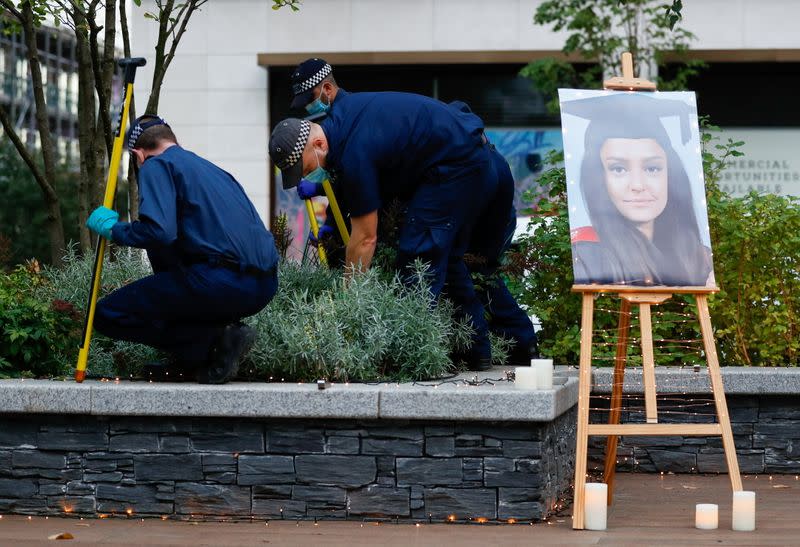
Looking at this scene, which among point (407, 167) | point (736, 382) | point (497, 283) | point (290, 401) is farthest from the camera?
point (497, 283)

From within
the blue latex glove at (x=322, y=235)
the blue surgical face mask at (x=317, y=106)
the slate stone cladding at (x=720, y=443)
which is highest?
the blue surgical face mask at (x=317, y=106)

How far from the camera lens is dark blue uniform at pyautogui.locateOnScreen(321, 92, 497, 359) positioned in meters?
7.07

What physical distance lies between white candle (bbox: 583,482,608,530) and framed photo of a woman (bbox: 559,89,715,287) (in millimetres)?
927

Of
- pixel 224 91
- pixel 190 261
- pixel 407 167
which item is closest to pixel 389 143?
pixel 407 167

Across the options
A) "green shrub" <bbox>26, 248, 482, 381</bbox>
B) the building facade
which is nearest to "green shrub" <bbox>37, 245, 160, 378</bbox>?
"green shrub" <bbox>26, 248, 482, 381</bbox>

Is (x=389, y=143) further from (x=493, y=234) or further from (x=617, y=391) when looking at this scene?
(x=617, y=391)

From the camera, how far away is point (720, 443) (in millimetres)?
7965

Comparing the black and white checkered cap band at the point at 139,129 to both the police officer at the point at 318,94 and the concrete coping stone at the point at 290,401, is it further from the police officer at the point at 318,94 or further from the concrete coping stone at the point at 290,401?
the police officer at the point at 318,94

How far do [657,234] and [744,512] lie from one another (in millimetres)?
1321

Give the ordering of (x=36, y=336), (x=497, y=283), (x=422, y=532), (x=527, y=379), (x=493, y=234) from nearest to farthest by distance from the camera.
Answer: (x=422, y=532) < (x=527, y=379) < (x=36, y=336) < (x=493, y=234) < (x=497, y=283)

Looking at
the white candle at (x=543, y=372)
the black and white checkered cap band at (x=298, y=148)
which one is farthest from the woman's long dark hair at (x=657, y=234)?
the black and white checkered cap band at (x=298, y=148)

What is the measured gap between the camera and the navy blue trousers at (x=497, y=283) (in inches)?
319

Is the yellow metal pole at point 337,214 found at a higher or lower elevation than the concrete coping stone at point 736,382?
higher

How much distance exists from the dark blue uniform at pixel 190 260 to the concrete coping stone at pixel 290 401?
1.02 ft
